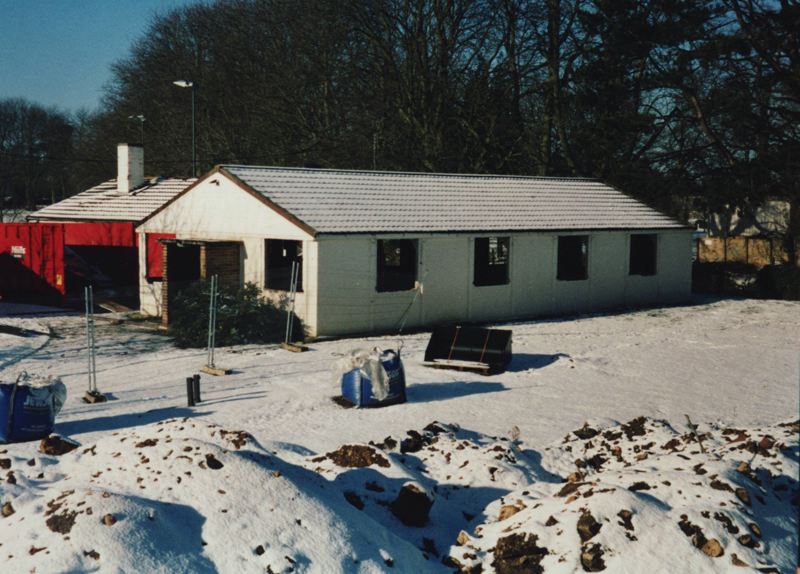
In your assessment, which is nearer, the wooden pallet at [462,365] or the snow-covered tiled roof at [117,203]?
the wooden pallet at [462,365]

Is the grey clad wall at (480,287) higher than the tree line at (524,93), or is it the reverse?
the tree line at (524,93)

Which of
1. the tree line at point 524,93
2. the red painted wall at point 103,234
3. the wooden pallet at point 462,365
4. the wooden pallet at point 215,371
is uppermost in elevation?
the tree line at point 524,93

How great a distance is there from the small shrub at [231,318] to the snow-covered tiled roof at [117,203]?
32.1ft

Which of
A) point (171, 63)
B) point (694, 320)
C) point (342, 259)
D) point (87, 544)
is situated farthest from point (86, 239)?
point (171, 63)

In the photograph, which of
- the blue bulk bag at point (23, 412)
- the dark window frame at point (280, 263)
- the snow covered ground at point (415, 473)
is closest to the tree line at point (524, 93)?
the dark window frame at point (280, 263)

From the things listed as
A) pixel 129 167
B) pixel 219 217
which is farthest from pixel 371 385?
pixel 129 167

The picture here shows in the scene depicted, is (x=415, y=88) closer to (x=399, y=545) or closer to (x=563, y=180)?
(x=563, y=180)

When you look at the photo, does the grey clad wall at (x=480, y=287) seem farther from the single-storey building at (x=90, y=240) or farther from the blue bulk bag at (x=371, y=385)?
the single-storey building at (x=90, y=240)

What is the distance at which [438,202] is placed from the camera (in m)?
24.1

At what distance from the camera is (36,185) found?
70.2 m

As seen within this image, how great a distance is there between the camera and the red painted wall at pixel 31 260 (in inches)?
1005

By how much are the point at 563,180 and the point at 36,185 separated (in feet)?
178

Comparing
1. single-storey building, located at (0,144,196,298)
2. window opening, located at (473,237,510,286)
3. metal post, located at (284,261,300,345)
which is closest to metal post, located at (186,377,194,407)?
metal post, located at (284,261,300,345)

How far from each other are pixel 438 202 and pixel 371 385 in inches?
449
